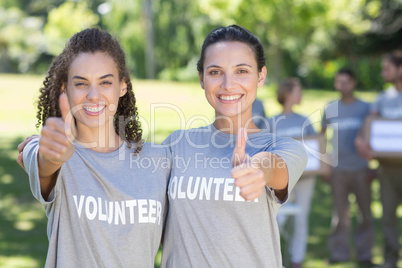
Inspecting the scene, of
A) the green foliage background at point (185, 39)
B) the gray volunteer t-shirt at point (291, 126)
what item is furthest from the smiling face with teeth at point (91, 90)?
the green foliage background at point (185, 39)

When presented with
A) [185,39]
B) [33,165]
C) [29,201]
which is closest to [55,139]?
[33,165]

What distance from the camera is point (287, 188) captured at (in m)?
2.17

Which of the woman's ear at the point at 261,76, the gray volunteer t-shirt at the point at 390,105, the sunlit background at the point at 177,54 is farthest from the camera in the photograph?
the sunlit background at the point at 177,54

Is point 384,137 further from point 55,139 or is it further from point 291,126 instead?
point 55,139

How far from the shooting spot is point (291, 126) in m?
5.37

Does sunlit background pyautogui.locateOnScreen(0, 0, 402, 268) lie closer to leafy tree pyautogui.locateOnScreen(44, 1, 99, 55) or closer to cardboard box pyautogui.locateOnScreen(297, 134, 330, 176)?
leafy tree pyautogui.locateOnScreen(44, 1, 99, 55)

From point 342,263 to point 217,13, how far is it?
6.19 metres

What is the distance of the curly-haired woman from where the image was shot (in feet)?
6.87

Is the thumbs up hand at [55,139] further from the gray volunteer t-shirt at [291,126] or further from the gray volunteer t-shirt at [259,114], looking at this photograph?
the gray volunteer t-shirt at [259,114]

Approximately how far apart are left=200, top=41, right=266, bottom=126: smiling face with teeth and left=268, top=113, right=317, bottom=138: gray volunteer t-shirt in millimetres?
2993

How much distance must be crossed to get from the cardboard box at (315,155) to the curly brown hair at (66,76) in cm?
283

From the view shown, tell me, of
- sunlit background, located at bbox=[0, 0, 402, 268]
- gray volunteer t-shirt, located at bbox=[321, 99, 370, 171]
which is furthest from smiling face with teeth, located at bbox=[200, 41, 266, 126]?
gray volunteer t-shirt, located at bbox=[321, 99, 370, 171]

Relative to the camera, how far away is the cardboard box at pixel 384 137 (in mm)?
5035

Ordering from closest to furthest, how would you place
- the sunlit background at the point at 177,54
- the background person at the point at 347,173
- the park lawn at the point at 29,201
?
the park lawn at the point at 29,201, the background person at the point at 347,173, the sunlit background at the point at 177,54
